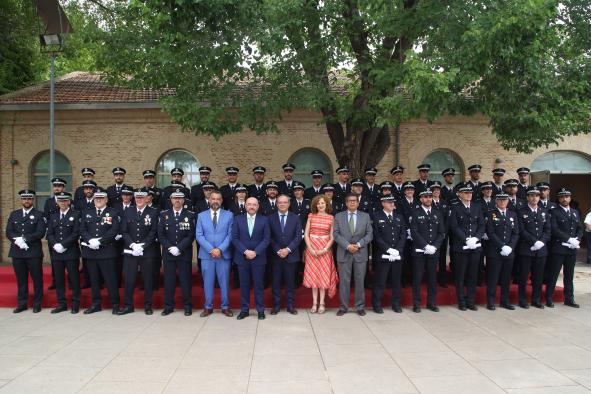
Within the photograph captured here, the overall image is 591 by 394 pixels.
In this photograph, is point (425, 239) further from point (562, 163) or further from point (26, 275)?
point (562, 163)

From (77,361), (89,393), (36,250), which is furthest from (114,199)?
(89,393)

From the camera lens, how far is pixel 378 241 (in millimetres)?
7176

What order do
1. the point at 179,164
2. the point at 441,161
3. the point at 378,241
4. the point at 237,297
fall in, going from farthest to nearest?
the point at 441,161 < the point at 179,164 < the point at 237,297 < the point at 378,241

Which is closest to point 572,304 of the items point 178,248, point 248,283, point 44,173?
point 248,283

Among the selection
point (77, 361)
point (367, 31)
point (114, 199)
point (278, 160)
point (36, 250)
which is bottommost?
point (77, 361)

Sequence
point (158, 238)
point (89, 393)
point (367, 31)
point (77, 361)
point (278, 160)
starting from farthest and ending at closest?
point (278, 160)
point (367, 31)
point (158, 238)
point (77, 361)
point (89, 393)

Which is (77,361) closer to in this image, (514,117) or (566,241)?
(514,117)

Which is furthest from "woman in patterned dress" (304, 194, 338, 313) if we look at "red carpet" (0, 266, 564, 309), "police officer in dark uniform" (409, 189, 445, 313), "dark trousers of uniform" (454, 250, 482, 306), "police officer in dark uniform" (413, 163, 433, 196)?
"police officer in dark uniform" (413, 163, 433, 196)

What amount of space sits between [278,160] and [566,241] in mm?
7623

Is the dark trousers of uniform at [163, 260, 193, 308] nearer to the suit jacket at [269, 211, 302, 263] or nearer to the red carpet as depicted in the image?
the red carpet

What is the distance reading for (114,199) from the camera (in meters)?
8.41

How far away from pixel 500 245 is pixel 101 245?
21.0 feet

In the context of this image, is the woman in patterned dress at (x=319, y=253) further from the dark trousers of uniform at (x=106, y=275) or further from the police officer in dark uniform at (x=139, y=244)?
the dark trousers of uniform at (x=106, y=275)

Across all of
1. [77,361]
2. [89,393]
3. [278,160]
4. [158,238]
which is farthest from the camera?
[278,160]
